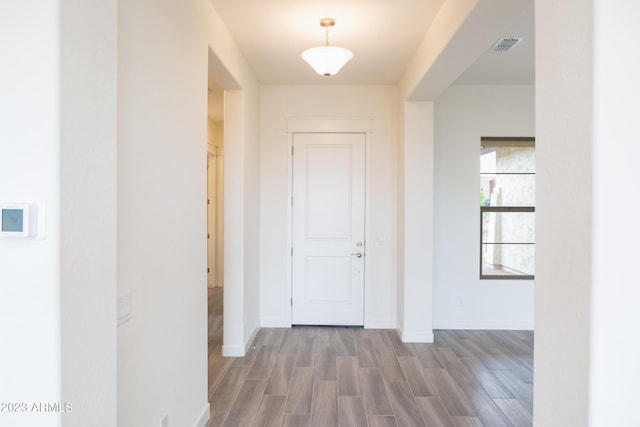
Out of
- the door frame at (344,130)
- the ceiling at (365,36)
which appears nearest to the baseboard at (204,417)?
the door frame at (344,130)

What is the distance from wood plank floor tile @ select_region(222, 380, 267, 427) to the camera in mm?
2324

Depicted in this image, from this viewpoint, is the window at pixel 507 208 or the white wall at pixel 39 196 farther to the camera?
the window at pixel 507 208

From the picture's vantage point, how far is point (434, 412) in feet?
8.03

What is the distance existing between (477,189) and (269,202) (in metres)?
2.45

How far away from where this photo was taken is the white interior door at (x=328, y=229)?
418 cm

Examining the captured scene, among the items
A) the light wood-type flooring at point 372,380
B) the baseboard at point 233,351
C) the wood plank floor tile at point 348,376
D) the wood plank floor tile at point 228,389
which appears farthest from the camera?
the baseboard at point 233,351

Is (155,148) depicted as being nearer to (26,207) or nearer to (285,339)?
(26,207)

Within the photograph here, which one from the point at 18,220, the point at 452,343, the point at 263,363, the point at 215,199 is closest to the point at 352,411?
the point at 263,363

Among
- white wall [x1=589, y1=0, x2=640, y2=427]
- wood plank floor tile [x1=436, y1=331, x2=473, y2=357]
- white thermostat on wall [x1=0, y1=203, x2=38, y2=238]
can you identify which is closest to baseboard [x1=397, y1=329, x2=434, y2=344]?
wood plank floor tile [x1=436, y1=331, x2=473, y2=357]

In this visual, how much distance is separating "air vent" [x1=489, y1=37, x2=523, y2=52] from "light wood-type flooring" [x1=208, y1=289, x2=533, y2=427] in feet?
9.41

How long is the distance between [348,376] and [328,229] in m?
1.73

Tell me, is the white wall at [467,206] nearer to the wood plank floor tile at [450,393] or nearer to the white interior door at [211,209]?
the wood plank floor tile at [450,393]

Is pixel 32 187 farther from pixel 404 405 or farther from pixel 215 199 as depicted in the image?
pixel 215 199

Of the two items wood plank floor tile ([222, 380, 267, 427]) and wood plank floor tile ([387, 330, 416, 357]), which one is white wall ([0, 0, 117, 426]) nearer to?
wood plank floor tile ([222, 380, 267, 427])
